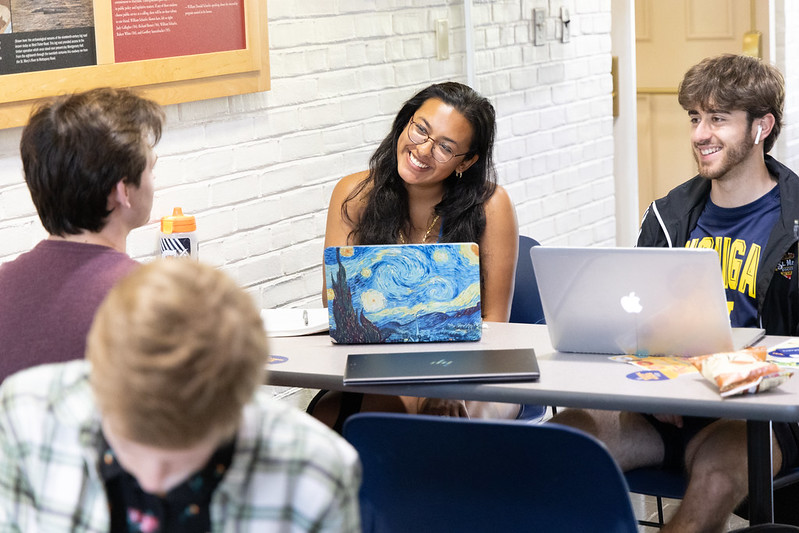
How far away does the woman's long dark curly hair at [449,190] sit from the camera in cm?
248

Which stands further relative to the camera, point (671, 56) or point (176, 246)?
point (671, 56)

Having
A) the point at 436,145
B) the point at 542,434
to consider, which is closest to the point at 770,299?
the point at 436,145

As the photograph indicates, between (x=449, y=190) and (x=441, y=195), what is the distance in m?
0.02

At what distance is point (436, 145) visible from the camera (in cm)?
246

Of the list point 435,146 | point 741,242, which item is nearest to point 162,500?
point 435,146

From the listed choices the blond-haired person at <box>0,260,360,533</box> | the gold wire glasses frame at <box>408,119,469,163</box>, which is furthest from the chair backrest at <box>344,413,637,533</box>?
the gold wire glasses frame at <box>408,119,469,163</box>

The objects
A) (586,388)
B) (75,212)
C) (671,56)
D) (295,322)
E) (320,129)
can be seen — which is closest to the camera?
(75,212)

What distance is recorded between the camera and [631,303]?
6.03 feet

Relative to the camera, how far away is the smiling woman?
2.46 m

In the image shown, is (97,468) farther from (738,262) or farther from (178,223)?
(738,262)

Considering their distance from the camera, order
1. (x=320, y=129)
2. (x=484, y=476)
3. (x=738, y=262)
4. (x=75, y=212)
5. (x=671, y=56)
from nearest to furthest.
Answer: (x=484, y=476), (x=75, y=212), (x=738, y=262), (x=320, y=129), (x=671, y=56)

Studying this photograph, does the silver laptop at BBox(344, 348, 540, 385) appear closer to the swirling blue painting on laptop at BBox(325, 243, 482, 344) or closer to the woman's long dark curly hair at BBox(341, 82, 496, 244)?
the swirling blue painting on laptop at BBox(325, 243, 482, 344)

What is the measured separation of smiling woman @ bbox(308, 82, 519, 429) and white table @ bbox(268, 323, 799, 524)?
1.37 feet

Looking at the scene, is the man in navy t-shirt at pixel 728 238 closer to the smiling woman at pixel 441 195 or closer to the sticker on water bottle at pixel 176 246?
the smiling woman at pixel 441 195
